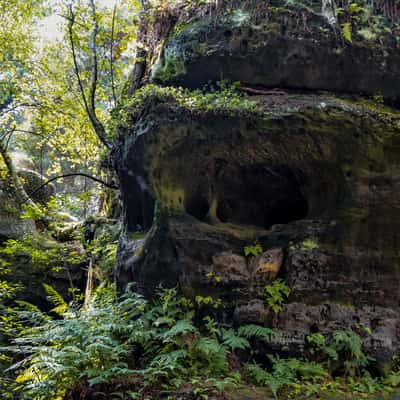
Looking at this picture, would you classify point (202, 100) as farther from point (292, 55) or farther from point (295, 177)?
point (295, 177)

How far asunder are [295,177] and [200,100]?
242 centimetres

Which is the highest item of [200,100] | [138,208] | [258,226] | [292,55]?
[292,55]

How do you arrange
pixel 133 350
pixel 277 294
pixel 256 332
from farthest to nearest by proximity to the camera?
pixel 277 294 → pixel 256 332 → pixel 133 350

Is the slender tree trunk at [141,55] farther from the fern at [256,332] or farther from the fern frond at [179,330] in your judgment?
the fern at [256,332]

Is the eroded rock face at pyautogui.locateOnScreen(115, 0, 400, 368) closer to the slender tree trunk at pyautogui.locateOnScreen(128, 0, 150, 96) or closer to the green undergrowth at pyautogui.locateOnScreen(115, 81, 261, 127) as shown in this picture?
the green undergrowth at pyautogui.locateOnScreen(115, 81, 261, 127)

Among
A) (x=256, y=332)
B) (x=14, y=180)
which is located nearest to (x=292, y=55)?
(x=256, y=332)

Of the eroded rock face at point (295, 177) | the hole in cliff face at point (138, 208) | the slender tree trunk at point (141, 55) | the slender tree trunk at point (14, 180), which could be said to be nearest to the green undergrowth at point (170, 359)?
the eroded rock face at point (295, 177)

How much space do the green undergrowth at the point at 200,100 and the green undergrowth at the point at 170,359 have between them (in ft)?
10.8

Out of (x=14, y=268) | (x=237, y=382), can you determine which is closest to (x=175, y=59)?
(x=237, y=382)

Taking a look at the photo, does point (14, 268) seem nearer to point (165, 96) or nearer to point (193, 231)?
point (193, 231)

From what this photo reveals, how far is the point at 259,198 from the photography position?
24.9 feet

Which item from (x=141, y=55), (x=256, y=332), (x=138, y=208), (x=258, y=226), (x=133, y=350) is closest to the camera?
(x=133, y=350)

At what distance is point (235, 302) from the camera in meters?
5.98

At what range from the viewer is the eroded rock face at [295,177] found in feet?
19.4
